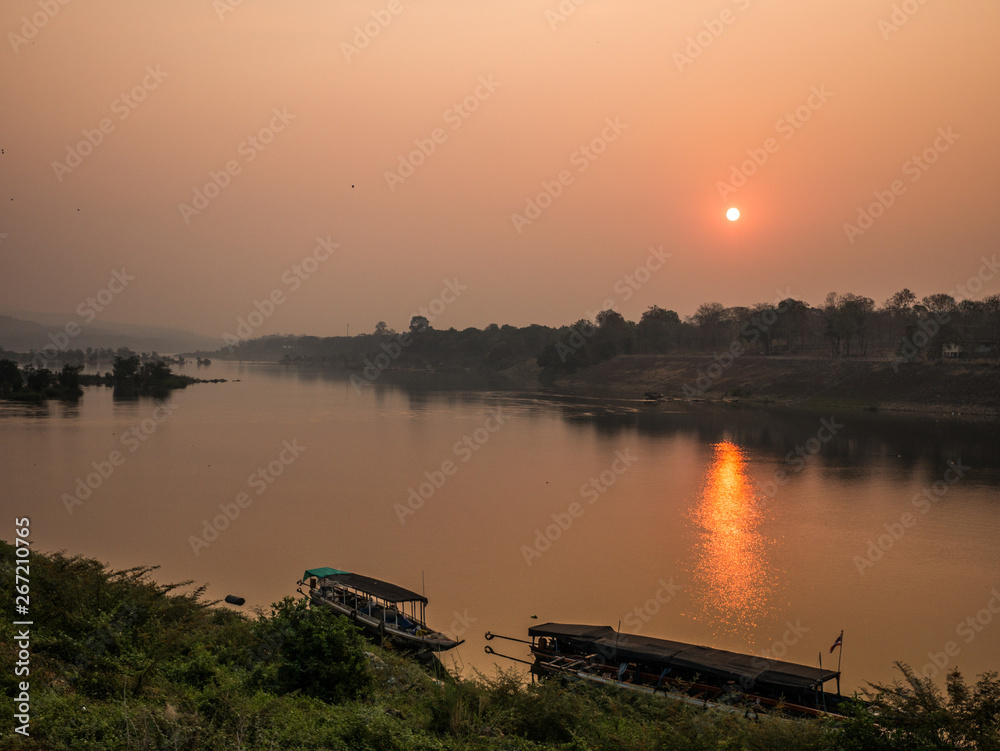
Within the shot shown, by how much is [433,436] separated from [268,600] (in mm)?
31143

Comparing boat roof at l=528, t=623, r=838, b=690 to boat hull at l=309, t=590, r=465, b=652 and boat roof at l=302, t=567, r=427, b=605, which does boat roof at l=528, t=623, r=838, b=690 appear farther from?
boat roof at l=302, t=567, r=427, b=605

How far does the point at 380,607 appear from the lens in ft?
54.5

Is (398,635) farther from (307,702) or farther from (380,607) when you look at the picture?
(307,702)

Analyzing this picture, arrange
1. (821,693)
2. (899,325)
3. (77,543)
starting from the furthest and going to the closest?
1. (899,325)
2. (77,543)
3. (821,693)

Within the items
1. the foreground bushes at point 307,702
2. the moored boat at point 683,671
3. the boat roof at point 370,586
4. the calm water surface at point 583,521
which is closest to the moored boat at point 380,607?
the boat roof at point 370,586

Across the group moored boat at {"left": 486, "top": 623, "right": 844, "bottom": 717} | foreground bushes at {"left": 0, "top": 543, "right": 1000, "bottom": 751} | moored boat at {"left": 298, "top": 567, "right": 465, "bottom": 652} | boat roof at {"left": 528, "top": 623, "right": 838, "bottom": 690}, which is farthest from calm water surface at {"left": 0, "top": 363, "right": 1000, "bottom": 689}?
foreground bushes at {"left": 0, "top": 543, "right": 1000, "bottom": 751}

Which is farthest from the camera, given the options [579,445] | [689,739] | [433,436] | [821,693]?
[433,436]

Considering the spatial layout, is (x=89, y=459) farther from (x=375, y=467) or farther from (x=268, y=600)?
(x=268, y=600)

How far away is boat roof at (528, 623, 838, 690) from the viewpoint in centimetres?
1252

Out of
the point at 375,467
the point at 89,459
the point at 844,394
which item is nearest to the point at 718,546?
the point at 375,467

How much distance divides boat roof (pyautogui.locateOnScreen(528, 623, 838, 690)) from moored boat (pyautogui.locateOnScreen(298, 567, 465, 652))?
2.34 m

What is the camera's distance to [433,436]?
49.5 meters

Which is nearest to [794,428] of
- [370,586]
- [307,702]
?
[370,586]

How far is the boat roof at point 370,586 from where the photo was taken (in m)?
16.2
